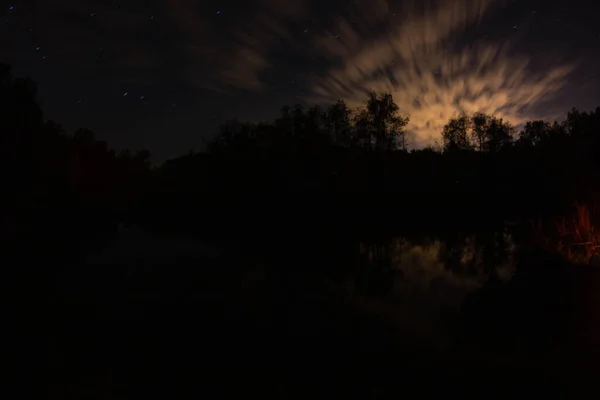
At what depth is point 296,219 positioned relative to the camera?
3806cm

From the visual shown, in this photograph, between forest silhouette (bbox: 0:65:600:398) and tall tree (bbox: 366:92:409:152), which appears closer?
forest silhouette (bbox: 0:65:600:398)

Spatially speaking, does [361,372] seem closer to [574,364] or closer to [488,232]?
[574,364]

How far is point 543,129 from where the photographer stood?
87.4m

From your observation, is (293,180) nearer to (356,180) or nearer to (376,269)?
(356,180)

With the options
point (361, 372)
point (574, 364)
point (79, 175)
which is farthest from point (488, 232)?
point (79, 175)

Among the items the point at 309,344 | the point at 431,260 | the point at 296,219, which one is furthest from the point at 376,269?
the point at 296,219

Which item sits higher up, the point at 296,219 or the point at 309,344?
the point at 296,219

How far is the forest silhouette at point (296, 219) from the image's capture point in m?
7.82

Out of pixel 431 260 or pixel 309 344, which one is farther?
pixel 431 260

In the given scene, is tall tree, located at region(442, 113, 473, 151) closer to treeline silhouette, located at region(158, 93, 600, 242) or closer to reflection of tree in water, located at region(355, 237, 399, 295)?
treeline silhouette, located at region(158, 93, 600, 242)

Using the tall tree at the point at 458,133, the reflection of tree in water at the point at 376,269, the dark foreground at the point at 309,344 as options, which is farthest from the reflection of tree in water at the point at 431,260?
the tall tree at the point at 458,133

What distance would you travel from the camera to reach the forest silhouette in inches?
308

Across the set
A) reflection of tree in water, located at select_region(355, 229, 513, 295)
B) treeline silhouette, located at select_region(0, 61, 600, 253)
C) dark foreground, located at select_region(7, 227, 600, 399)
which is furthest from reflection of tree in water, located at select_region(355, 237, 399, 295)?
treeline silhouette, located at select_region(0, 61, 600, 253)

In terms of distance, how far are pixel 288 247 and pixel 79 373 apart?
17.7 meters
